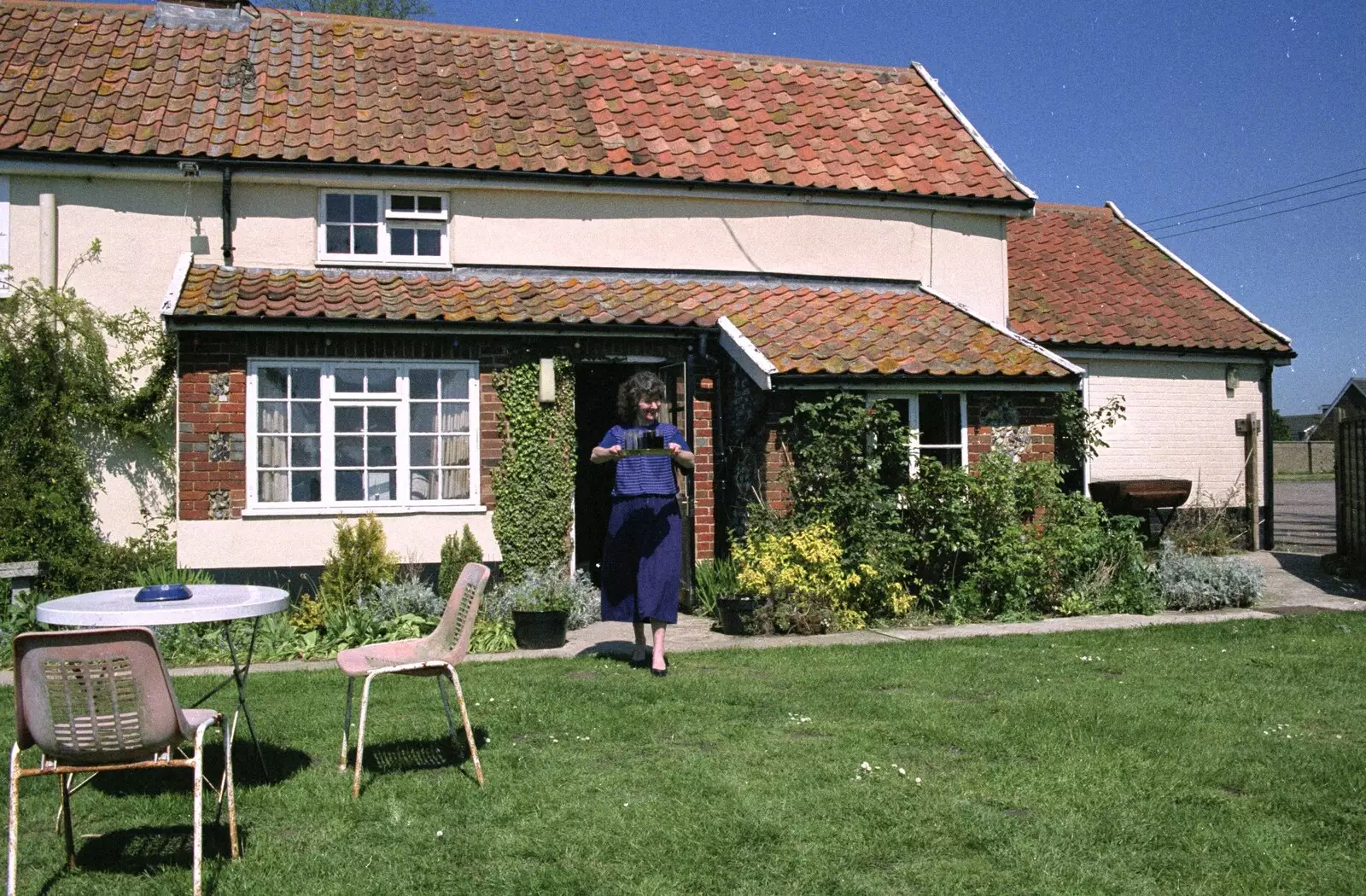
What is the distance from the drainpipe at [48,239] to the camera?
11.0 metres

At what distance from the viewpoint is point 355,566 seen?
10477 millimetres

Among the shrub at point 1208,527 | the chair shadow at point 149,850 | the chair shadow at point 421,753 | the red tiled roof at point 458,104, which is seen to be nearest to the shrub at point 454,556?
the red tiled roof at point 458,104

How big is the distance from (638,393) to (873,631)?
3.31m

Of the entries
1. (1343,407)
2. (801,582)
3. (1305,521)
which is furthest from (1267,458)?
(1343,407)

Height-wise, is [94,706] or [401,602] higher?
[94,706]

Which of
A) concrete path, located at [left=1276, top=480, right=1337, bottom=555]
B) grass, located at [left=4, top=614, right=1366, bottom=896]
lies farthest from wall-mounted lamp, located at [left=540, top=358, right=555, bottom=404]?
concrete path, located at [left=1276, top=480, right=1337, bottom=555]

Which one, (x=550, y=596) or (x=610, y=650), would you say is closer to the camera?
(x=610, y=650)

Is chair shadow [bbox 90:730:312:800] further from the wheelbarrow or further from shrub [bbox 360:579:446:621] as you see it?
the wheelbarrow

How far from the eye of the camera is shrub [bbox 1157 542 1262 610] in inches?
421

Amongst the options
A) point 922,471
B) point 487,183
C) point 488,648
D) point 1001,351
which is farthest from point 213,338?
point 1001,351

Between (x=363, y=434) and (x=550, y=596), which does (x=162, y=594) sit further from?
(x=363, y=434)

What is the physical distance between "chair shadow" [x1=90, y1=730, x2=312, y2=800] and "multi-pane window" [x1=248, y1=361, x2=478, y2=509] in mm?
5148

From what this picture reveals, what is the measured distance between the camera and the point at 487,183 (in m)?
12.2

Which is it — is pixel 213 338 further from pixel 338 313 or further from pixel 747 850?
pixel 747 850
